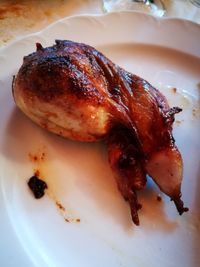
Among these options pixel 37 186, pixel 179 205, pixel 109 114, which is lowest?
pixel 179 205

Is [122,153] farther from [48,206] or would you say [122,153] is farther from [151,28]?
[151,28]

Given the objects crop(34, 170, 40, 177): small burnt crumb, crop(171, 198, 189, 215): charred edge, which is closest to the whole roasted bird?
crop(171, 198, 189, 215): charred edge

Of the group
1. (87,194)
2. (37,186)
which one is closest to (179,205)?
(87,194)

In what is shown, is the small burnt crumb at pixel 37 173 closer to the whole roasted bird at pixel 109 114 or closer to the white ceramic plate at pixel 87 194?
the white ceramic plate at pixel 87 194

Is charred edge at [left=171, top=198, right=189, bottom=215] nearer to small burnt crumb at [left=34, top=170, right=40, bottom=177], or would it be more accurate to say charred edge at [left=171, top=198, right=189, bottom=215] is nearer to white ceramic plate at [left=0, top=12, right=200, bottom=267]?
white ceramic plate at [left=0, top=12, right=200, bottom=267]

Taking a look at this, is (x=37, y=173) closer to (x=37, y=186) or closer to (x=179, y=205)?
(x=37, y=186)

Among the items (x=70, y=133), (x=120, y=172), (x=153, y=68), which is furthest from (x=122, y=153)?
(x=153, y=68)

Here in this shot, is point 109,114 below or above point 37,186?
above
